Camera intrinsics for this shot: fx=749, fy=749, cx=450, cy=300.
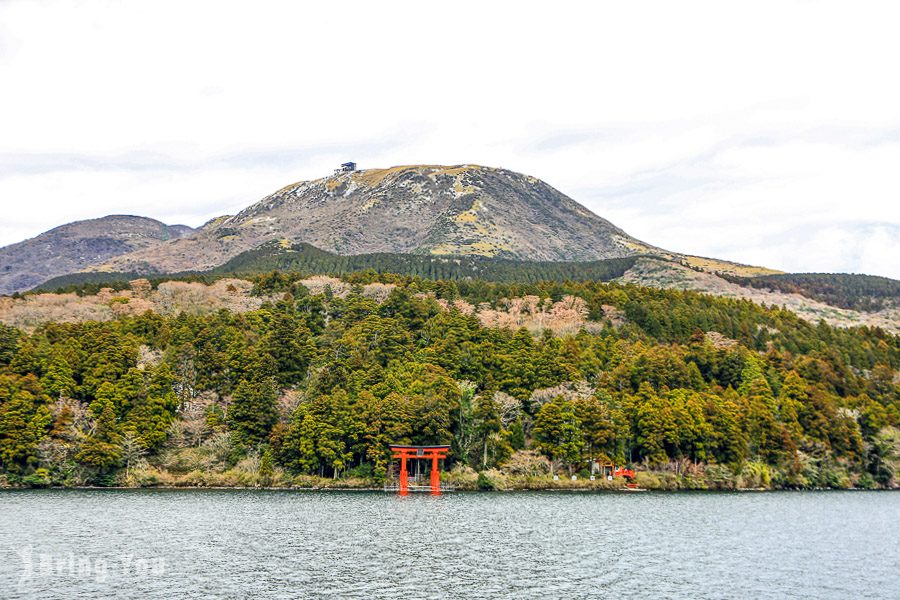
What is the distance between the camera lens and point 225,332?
83.5 m

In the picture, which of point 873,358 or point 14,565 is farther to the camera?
point 873,358

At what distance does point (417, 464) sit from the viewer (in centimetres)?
6894

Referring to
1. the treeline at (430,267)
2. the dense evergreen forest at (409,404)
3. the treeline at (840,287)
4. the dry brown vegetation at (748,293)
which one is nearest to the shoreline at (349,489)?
the dense evergreen forest at (409,404)

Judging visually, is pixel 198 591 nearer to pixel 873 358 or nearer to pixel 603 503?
pixel 603 503

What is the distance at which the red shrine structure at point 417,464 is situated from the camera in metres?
66.1

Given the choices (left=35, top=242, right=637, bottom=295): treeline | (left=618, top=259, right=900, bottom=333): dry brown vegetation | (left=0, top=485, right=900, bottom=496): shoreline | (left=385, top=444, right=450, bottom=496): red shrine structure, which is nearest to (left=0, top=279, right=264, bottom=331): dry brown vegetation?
(left=0, top=485, right=900, bottom=496): shoreline

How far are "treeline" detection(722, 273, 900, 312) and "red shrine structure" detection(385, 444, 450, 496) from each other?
13216 centimetres

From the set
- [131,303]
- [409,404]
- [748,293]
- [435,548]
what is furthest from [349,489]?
[748,293]

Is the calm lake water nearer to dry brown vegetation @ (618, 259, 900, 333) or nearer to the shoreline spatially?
the shoreline

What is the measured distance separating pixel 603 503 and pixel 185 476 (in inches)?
1435

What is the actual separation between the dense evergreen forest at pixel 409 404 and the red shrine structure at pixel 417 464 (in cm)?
177

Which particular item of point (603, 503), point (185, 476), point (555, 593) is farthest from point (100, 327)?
point (555, 593)

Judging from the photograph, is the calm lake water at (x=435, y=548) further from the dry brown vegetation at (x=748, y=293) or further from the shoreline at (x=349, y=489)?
the dry brown vegetation at (x=748, y=293)

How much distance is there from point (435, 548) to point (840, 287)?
17659 cm
